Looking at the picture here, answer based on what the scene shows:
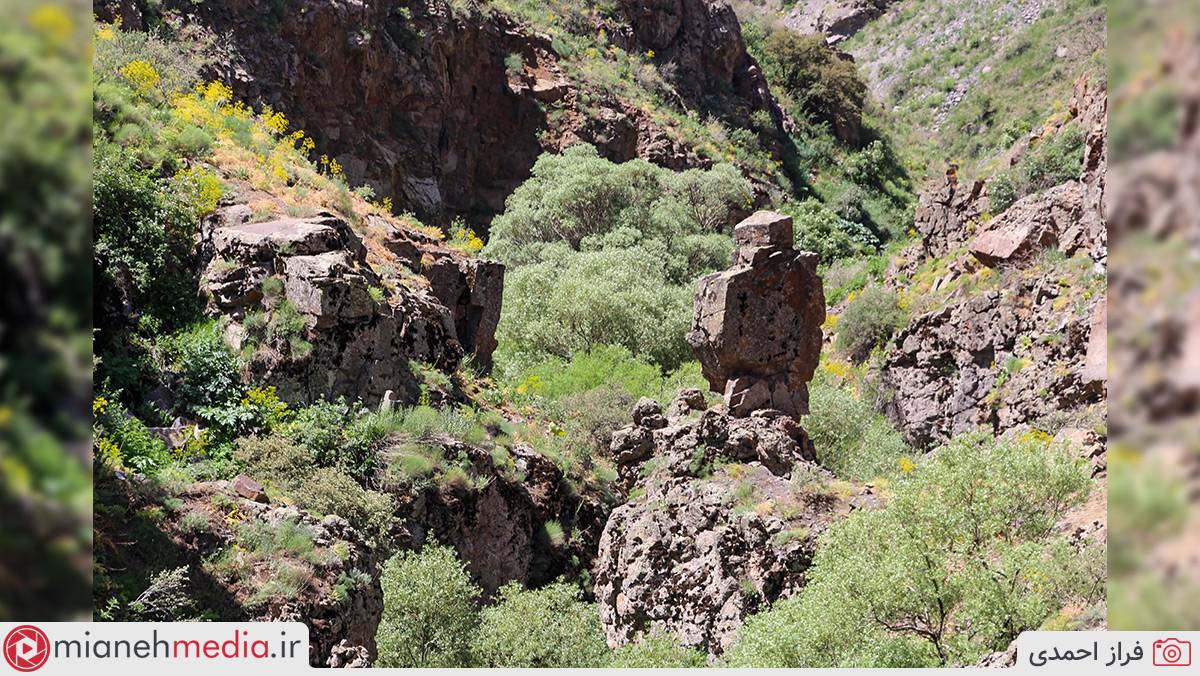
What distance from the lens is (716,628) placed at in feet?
34.5

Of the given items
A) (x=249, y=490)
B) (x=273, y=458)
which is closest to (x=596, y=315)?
(x=273, y=458)

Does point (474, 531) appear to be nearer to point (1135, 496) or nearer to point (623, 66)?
point (1135, 496)

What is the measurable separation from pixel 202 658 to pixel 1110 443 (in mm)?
3023

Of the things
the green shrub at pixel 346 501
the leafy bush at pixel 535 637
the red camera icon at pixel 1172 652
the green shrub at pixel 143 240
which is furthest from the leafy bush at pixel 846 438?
the red camera icon at pixel 1172 652

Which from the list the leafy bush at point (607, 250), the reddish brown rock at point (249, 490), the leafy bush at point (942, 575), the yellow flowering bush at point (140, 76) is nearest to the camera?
the leafy bush at point (942, 575)

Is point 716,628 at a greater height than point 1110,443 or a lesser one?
lesser

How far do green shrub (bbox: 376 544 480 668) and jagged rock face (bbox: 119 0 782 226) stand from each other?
14006 millimetres

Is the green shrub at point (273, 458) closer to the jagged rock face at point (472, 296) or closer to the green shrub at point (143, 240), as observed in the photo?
the green shrub at point (143, 240)

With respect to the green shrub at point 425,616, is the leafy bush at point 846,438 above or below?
above

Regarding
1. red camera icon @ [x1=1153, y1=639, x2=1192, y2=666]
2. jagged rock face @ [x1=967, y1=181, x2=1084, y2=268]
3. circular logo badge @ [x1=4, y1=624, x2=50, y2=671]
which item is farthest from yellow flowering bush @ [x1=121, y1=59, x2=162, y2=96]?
red camera icon @ [x1=1153, y1=639, x2=1192, y2=666]

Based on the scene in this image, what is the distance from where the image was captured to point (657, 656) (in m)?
9.25

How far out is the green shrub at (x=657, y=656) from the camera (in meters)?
9.21

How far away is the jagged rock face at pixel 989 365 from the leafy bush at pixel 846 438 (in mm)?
1856

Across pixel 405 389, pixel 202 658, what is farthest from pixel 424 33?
pixel 202 658
